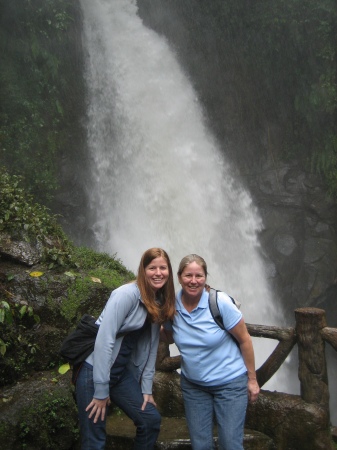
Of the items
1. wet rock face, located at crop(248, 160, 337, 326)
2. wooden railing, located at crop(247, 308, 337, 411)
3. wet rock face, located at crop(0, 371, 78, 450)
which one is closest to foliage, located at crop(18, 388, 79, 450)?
wet rock face, located at crop(0, 371, 78, 450)

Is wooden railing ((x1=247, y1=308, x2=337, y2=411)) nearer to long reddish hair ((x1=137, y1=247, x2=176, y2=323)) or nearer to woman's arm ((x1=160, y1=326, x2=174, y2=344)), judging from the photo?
woman's arm ((x1=160, y1=326, x2=174, y2=344))

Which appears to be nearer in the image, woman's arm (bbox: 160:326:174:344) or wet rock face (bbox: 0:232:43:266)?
woman's arm (bbox: 160:326:174:344)

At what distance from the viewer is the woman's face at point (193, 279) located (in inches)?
118

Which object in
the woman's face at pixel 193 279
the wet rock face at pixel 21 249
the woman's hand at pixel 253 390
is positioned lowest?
the woman's hand at pixel 253 390

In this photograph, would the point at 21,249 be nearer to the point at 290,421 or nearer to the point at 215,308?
the point at 215,308

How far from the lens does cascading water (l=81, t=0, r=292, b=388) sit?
11.7 metres

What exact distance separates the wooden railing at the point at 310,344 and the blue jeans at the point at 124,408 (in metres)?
1.67

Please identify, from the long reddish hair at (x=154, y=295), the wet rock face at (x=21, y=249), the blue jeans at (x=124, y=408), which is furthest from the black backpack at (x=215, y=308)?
the wet rock face at (x=21, y=249)

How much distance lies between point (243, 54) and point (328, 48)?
244 cm

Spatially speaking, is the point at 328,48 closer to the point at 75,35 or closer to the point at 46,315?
the point at 75,35

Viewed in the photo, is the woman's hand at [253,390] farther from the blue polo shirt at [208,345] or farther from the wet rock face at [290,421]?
the wet rock face at [290,421]

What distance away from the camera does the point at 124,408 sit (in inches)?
119

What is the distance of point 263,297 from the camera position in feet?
41.6

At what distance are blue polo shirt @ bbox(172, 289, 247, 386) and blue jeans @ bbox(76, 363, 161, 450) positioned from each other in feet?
1.17
